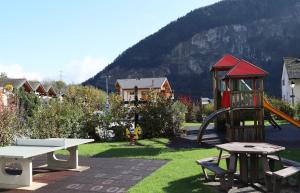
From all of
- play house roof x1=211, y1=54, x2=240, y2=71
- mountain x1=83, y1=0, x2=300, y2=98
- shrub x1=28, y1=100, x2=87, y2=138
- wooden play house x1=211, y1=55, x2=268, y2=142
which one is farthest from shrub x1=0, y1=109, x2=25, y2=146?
mountain x1=83, y1=0, x2=300, y2=98

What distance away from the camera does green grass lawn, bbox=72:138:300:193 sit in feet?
25.7

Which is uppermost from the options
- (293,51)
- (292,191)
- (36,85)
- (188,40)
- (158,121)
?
(188,40)

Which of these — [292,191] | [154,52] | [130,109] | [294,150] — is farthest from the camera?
[154,52]

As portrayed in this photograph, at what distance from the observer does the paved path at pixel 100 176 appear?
8000 mm

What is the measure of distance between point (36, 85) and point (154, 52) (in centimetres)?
7714

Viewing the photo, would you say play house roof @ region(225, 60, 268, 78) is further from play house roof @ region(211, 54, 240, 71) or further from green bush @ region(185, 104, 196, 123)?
green bush @ region(185, 104, 196, 123)

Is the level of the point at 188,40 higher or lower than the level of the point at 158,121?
higher

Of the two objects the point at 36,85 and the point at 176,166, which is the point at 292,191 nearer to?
the point at 176,166

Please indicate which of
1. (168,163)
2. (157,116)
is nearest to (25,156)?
(168,163)

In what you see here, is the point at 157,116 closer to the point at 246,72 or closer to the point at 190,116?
the point at 246,72

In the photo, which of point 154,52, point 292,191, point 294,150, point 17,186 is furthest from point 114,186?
point 154,52

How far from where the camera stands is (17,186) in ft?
26.7

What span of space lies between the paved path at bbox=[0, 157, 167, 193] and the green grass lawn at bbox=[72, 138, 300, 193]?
0.36m

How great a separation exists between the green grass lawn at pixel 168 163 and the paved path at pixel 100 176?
0.36 m
